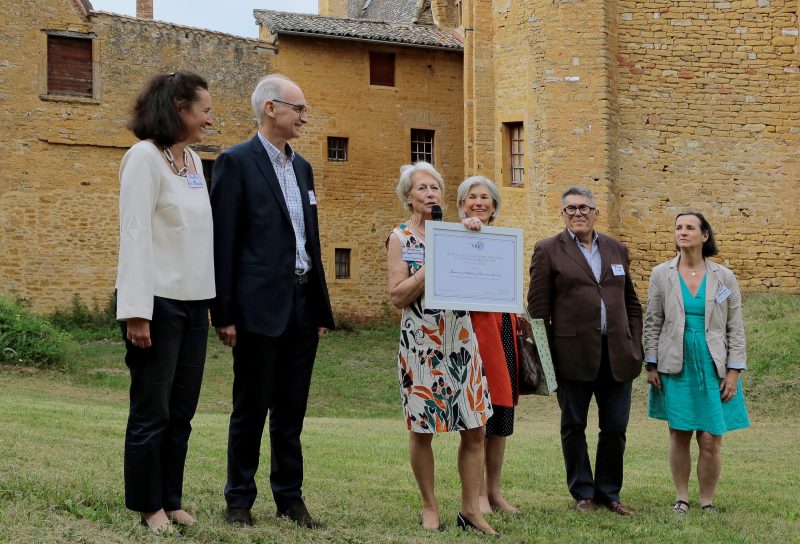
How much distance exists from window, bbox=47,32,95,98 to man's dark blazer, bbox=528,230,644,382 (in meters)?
19.1

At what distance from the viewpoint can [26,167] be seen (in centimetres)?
2336

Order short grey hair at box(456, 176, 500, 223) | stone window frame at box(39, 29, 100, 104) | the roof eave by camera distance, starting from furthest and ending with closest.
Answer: the roof eave
stone window frame at box(39, 29, 100, 104)
short grey hair at box(456, 176, 500, 223)

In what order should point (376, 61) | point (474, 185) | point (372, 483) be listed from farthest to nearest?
point (376, 61) < point (372, 483) < point (474, 185)

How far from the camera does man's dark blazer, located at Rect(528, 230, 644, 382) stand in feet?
22.5

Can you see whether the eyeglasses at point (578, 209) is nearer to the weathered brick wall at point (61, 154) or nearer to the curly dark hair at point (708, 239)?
the curly dark hair at point (708, 239)

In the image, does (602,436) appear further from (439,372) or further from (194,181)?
(194,181)

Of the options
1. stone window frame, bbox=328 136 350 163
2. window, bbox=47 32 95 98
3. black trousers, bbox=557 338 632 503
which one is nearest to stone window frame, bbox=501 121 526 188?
stone window frame, bbox=328 136 350 163

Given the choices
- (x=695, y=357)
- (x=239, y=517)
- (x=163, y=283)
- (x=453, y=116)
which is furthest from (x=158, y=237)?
(x=453, y=116)

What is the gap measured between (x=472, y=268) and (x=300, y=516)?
159 cm

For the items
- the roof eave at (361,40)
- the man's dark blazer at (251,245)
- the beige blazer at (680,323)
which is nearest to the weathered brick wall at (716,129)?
the roof eave at (361,40)

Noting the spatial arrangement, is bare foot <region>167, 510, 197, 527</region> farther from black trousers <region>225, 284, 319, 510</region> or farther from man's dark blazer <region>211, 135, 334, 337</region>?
man's dark blazer <region>211, 135, 334, 337</region>

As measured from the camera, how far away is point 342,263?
2633 centimetres

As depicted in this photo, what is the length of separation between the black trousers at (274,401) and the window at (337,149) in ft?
68.1

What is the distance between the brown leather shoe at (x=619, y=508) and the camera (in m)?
6.81
